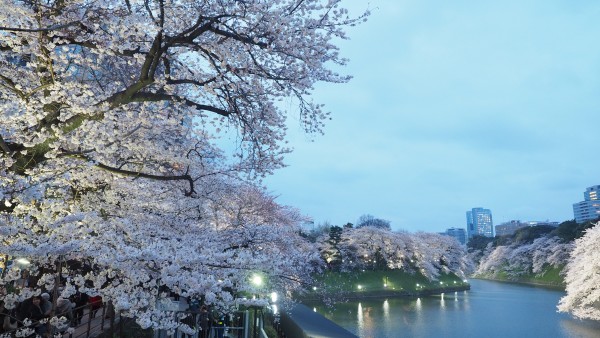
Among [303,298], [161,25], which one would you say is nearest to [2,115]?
[161,25]

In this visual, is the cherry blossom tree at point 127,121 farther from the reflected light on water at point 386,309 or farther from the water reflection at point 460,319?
the reflected light on water at point 386,309

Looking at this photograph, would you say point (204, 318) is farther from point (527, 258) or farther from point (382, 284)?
point (527, 258)

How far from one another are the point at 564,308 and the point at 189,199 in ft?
60.4

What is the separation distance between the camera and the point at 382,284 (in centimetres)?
Answer: 3547

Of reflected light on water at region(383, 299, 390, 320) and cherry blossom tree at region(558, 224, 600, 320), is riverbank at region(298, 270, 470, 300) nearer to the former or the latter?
reflected light on water at region(383, 299, 390, 320)

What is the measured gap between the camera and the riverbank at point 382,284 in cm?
3275

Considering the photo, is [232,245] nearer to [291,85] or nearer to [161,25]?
[291,85]

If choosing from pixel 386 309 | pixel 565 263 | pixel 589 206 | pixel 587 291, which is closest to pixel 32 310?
pixel 587 291

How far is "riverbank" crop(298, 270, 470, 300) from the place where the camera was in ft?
107

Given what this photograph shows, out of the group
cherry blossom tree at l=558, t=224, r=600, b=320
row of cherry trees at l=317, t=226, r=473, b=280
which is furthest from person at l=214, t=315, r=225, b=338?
row of cherry trees at l=317, t=226, r=473, b=280

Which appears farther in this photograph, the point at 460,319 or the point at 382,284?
the point at 382,284

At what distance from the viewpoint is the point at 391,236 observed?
3975cm

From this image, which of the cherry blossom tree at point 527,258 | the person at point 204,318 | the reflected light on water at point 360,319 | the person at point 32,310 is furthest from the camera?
the cherry blossom tree at point 527,258

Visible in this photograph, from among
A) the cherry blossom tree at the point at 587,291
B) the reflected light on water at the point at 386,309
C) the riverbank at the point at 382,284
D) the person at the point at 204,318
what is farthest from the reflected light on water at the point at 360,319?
the person at the point at 204,318
